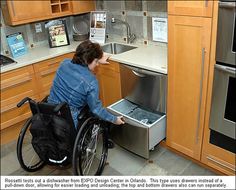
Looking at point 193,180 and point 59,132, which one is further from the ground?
point 59,132

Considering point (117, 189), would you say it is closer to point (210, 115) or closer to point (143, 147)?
point (143, 147)

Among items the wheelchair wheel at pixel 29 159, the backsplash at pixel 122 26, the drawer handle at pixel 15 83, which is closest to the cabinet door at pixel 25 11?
the backsplash at pixel 122 26

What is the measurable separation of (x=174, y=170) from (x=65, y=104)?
1.06m

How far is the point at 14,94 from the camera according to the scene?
8.02 ft

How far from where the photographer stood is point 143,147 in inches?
81.0

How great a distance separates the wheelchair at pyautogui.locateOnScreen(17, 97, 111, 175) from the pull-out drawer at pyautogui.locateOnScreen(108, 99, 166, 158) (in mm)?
147

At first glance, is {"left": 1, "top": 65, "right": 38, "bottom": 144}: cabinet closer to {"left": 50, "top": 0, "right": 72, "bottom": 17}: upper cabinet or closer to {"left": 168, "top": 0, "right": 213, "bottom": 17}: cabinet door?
{"left": 50, "top": 0, "right": 72, "bottom": 17}: upper cabinet

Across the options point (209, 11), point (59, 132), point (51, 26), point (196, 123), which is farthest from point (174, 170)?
point (51, 26)

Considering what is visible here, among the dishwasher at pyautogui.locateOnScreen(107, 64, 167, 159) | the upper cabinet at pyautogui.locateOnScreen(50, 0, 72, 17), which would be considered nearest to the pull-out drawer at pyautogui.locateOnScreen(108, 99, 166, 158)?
the dishwasher at pyautogui.locateOnScreen(107, 64, 167, 159)

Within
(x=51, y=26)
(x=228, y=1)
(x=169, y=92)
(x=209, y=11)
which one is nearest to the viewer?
(x=228, y=1)

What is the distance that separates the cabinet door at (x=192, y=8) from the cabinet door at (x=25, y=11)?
148 cm

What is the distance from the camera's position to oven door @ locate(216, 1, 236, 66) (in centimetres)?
144

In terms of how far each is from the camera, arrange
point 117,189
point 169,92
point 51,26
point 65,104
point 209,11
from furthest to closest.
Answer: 1. point 51,26
2. point 169,92
3. point 117,189
4. point 65,104
5. point 209,11

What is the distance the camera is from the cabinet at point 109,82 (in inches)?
98.0
